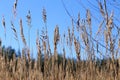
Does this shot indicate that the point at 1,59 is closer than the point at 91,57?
No

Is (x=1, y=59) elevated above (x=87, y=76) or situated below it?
above

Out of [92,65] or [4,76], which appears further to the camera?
[4,76]

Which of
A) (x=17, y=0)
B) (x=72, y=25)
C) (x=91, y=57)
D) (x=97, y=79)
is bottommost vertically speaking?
(x=97, y=79)

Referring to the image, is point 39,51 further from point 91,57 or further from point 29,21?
point 91,57

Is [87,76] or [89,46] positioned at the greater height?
[89,46]

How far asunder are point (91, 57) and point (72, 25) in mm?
335

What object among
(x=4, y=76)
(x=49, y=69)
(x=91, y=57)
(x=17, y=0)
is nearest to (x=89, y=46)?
(x=91, y=57)

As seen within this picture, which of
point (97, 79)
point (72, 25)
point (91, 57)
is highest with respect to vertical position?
point (72, 25)

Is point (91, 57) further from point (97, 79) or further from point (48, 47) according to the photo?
point (48, 47)

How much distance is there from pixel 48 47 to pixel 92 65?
0.43m

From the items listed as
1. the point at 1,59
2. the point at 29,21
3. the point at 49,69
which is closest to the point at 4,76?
the point at 1,59

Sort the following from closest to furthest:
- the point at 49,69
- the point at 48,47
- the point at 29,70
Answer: the point at 48,47 < the point at 49,69 < the point at 29,70

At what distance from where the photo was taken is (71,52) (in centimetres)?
284

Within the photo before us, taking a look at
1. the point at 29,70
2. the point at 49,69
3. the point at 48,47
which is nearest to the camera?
the point at 48,47
